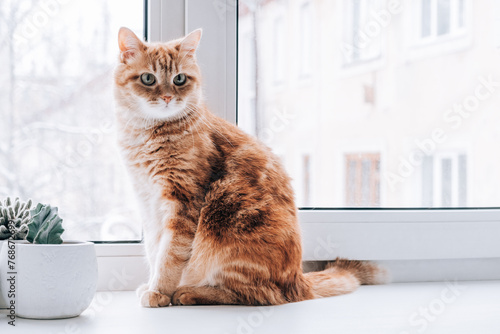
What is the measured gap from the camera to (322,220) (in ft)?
4.89

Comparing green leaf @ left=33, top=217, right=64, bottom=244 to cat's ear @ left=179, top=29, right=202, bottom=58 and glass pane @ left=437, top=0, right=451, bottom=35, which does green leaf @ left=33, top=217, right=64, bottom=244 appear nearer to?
cat's ear @ left=179, top=29, right=202, bottom=58

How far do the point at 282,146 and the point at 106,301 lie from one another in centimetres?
61

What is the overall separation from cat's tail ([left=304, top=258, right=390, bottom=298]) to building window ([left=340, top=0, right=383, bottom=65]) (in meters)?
0.55

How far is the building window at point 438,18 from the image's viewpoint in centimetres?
161

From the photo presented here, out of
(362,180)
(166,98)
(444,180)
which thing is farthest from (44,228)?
(444,180)

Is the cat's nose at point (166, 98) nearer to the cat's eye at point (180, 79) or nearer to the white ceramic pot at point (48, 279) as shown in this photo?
the cat's eye at point (180, 79)

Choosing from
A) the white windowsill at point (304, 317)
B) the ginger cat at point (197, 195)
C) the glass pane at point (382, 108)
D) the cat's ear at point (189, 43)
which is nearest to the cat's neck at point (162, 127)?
the ginger cat at point (197, 195)

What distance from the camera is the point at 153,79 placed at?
4.09 feet

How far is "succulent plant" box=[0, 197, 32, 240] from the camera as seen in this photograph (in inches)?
42.9

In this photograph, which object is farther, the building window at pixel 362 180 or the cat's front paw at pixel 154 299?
the building window at pixel 362 180

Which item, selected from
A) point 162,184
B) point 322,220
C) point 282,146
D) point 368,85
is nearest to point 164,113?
point 162,184

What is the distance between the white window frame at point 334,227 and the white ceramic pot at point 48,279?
0.32 metres

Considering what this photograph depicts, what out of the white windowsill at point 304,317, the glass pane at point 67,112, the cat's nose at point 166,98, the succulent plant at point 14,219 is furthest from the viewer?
the glass pane at point 67,112

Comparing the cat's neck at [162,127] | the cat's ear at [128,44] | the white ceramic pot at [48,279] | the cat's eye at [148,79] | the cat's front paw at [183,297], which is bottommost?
the cat's front paw at [183,297]
